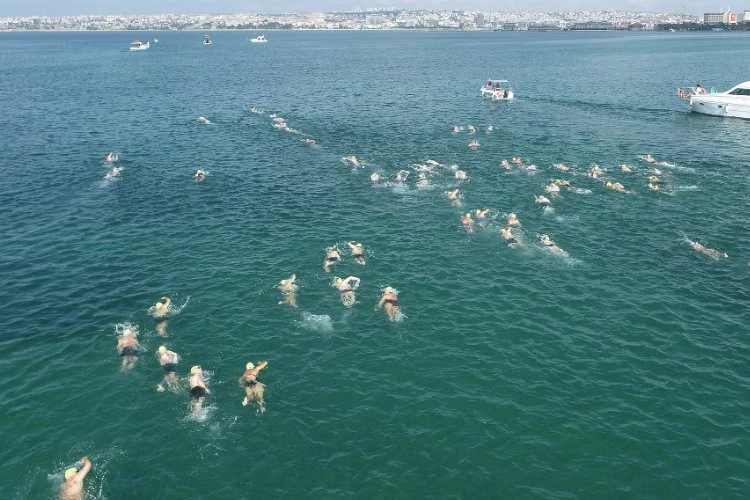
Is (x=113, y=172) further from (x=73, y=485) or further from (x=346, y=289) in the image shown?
(x=73, y=485)

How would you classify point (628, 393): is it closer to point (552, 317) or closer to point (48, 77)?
point (552, 317)

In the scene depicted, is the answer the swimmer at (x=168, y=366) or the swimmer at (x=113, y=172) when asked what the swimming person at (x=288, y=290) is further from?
the swimmer at (x=113, y=172)

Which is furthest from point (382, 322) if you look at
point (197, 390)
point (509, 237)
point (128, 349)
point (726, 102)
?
point (726, 102)

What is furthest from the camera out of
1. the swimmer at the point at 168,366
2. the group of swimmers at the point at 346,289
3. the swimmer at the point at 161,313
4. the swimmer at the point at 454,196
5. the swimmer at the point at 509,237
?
the swimmer at the point at 454,196

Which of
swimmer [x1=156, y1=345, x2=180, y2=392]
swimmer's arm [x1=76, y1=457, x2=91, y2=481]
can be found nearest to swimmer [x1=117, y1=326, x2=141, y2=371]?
swimmer [x1=156, y1=345, x2=180, y2=392]

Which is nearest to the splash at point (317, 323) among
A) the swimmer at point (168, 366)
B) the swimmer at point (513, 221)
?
the swimmer at point (168, 366)

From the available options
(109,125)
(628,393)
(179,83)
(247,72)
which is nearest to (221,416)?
(628,393)

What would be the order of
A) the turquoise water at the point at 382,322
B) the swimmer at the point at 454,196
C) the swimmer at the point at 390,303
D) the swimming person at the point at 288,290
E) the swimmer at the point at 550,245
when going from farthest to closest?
the swimmer at the point at 454,196 < the swimmer at the point at 550,245 < the swimming person at the point at 288,290 < the swimmer at the point at 390,303 < the turquoise water at the point at 382,322
